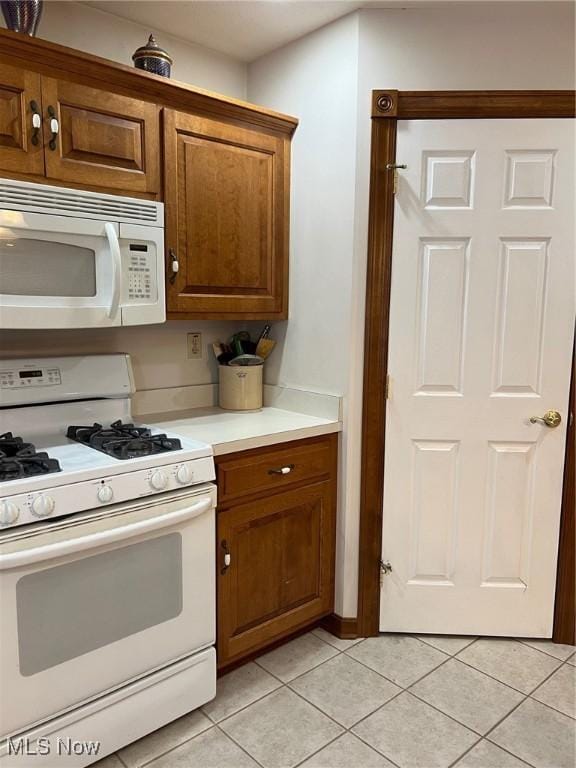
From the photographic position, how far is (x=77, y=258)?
74.1 inches

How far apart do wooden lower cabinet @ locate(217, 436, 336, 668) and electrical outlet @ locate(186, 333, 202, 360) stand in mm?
719

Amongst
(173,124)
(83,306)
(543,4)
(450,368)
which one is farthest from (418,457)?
(543,4)

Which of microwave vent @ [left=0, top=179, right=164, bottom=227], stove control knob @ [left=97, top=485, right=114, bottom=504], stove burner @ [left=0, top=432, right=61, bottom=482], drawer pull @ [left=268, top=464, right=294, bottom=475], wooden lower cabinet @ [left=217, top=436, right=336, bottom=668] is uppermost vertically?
microwave vent @ [left=0, top=179, right=164, bottom=227]

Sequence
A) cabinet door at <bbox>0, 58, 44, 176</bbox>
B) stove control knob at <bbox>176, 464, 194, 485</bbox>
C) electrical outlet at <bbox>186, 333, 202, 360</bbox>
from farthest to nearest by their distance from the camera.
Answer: electrical outlet at <bbox>186, 333, 202, 360</bbox> → stove control knob at <bbox>176, 464, 194, 485</bbox> → cabinet door at <bbox>0, 58, 44, 176</bbox>

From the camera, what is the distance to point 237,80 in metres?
2.64

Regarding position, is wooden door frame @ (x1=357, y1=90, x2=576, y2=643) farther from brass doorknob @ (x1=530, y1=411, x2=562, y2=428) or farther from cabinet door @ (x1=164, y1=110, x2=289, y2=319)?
cabinet door @ (x1=164, y1=110, x2=289, y2=319)

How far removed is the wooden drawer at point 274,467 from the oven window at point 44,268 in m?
0.76

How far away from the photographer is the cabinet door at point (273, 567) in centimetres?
207

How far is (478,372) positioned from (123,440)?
137cm

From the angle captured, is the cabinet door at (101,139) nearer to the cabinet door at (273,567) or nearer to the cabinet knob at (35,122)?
the cabinet knob at (35,122)

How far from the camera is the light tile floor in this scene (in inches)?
70.2

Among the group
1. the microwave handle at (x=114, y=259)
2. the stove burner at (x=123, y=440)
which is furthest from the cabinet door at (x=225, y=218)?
the stove burner at (x=123, y=440)

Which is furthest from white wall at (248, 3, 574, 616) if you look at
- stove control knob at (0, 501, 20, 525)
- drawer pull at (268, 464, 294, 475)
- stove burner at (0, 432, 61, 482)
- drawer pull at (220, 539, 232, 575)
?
stove control knob at (0, 501, 20, 525)

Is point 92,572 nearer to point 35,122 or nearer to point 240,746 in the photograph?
point 240,746
